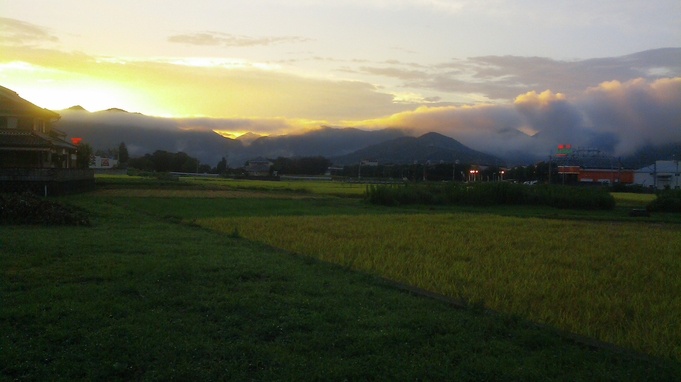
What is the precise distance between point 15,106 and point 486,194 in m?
33.6

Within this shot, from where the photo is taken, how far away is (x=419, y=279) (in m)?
9.40

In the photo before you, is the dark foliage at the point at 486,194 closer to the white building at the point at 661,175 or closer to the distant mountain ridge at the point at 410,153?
the white building at the point at 661,175

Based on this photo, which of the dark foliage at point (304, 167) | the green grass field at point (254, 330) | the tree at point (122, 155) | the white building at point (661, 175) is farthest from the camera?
the tree at point (122, 155)

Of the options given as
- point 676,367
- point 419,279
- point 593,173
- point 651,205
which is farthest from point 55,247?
point 593,173

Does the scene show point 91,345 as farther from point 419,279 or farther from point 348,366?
point 419,279

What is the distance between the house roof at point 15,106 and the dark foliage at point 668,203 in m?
41.7

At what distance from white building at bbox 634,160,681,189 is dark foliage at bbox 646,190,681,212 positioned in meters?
35.9

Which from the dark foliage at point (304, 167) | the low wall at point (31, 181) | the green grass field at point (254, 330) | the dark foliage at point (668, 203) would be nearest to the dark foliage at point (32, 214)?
the green grass field at point (254, 330)

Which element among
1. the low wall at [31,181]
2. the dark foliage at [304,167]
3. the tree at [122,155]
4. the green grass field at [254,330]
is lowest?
the green grass field at [254,330]

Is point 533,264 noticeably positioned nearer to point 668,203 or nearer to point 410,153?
point 668,203

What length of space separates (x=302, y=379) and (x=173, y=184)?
1919 inches

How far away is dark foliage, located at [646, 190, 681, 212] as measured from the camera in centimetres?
3341

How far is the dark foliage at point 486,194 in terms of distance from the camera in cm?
3666

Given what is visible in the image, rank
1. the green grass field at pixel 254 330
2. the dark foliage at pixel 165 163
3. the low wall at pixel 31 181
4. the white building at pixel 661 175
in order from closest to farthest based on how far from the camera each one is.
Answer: the green grass field at pixel 254 330
the low wall at pixel 31 181
the white building at pixel 661 175
the dark foliage at pixel 165 163
